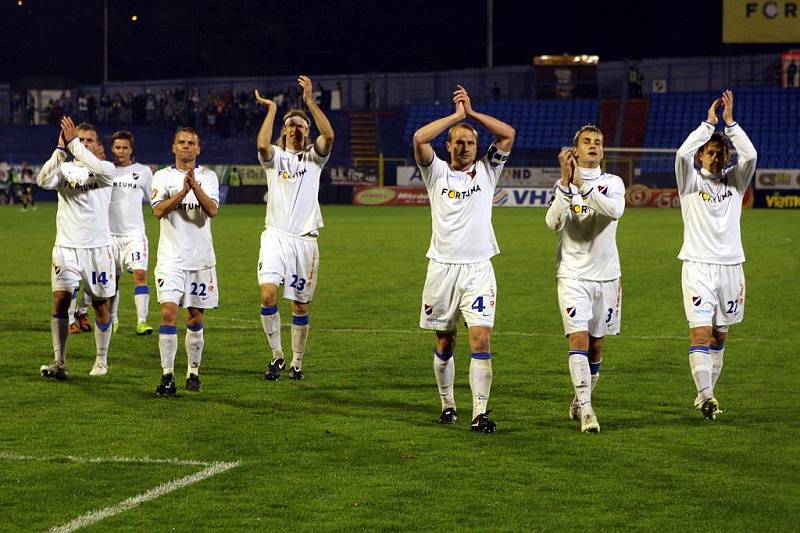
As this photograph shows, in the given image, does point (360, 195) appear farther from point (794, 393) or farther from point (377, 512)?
point (377, 512)

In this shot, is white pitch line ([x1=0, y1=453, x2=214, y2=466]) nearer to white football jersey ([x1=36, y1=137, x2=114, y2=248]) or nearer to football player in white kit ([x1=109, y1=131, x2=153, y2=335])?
white football jersey ([x1=36, y1=137, x2=114, y2=248])

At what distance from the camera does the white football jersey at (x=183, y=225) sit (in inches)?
431

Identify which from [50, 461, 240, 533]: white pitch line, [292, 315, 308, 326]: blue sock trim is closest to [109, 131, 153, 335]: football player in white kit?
[292, 315, 308, 326]: blue sock trim

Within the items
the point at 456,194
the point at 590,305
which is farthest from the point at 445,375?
the point at 456,194

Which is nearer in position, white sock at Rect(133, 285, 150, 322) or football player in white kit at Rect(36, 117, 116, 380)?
football player in white kit at Rect(36, 117, 116, 380)

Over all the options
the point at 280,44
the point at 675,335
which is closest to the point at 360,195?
the point at 280,44

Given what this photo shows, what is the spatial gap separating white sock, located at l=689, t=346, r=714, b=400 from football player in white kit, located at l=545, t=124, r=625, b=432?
29.6 inches

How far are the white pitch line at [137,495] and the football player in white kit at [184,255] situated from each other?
2311 mm

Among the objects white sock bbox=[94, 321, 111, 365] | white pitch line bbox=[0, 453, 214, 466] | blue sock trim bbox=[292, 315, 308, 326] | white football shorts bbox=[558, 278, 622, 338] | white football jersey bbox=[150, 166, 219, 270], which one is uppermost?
white football jersey bbox=[150, 166, 219, 270]

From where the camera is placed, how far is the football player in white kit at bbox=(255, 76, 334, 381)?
11734 mm

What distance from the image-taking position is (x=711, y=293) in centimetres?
996

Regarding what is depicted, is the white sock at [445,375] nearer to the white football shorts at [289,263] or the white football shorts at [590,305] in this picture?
the white football shorts at [590,305]

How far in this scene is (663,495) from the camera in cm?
761

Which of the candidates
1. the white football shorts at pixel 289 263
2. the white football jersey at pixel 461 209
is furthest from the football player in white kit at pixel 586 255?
the white football shorts at pixel 289 263
